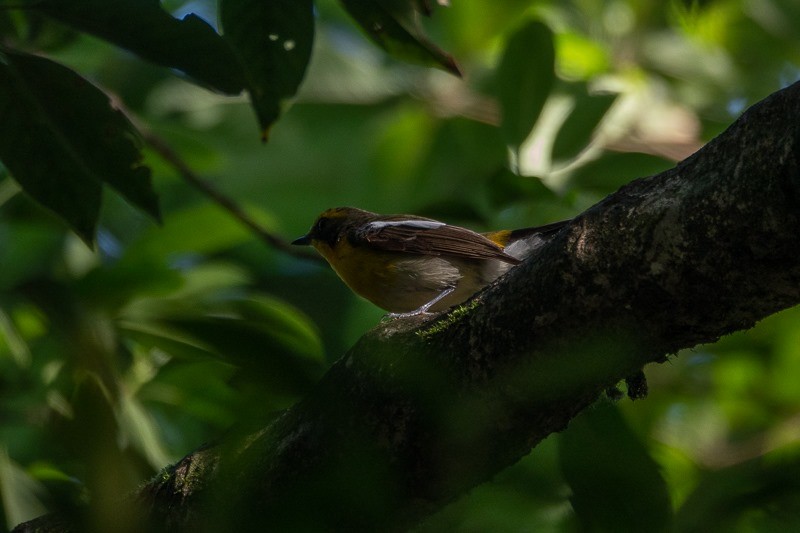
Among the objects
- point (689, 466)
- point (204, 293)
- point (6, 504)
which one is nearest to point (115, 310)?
point (204, 293)

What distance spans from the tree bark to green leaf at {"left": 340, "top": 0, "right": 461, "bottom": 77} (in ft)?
2.27

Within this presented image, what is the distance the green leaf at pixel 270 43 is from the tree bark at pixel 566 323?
0.77 m

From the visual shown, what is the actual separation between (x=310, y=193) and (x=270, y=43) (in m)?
4.76

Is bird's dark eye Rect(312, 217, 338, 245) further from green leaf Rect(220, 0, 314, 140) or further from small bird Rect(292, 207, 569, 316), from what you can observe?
green leaf Rect(220, 0, 314, 140)

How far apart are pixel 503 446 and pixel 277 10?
4.09ft

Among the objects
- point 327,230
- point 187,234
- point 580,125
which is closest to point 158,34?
point 580,125

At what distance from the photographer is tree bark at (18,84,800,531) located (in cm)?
173

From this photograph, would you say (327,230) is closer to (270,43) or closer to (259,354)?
(270,43)

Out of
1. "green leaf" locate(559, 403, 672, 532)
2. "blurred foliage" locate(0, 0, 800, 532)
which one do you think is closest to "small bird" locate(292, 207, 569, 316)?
"blurred foliage" locate(0, 0, 800, 532)

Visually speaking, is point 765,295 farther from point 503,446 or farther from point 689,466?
point 689,466

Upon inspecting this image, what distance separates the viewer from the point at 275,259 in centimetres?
777

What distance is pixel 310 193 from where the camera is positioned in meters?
7.17

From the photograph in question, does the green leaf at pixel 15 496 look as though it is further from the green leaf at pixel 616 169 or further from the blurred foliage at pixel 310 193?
the green leaf at pixel 616 169

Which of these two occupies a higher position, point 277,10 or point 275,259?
point 275,259
